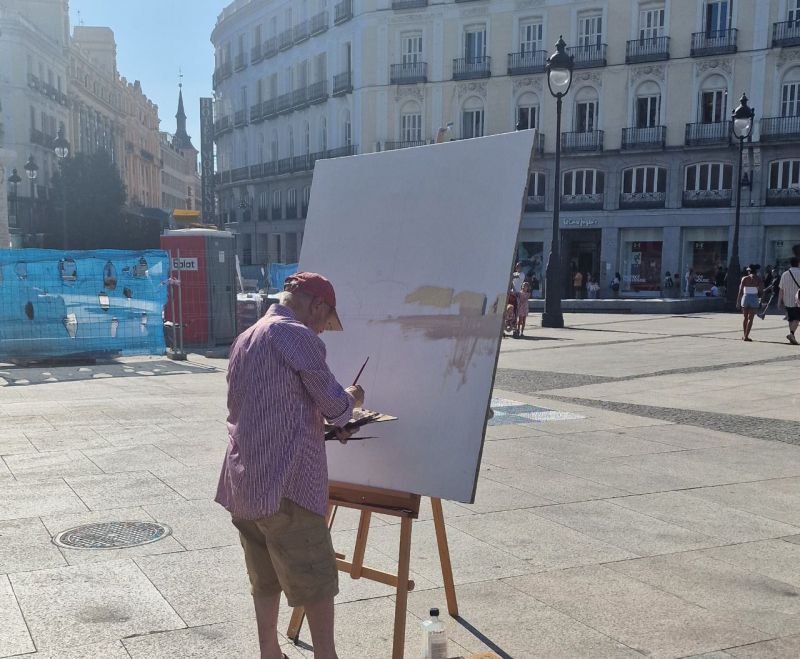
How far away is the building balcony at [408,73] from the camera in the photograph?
4291 centimetres

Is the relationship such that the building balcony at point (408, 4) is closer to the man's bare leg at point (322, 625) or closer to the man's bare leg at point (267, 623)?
the man's bare leg at point (267, 623)

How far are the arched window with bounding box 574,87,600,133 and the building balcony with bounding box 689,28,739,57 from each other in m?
4.60

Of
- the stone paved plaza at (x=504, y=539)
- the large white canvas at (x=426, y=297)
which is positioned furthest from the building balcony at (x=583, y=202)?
the large white canvas at (x=426, y=297)

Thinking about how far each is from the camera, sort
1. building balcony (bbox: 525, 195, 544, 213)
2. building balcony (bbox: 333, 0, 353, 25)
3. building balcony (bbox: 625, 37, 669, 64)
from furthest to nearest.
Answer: building balcony (bbox: 333, 0, 353, 25) < building balcony (bbox: 525, 195, 544, 213) < building balcony (bbox: 625, 37, 669, 64)

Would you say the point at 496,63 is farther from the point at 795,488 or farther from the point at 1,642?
the point at 1,642

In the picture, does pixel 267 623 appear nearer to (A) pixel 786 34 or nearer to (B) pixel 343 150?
(A) pixel 786 34

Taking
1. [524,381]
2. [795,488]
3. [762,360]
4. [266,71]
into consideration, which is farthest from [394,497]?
[266,71]

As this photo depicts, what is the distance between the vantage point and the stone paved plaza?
3.81 meters

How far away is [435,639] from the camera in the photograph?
11.0 feet

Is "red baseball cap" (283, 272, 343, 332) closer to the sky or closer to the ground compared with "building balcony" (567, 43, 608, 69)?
closer to the ground

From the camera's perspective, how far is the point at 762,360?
14.2 m

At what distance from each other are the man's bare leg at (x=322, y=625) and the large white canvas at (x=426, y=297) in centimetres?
65

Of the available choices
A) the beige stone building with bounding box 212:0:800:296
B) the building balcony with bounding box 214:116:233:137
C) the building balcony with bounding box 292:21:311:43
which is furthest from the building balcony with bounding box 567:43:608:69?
the building balcony with bounding box 214:116:233:137

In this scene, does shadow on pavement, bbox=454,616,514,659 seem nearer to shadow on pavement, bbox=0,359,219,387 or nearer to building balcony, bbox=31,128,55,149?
shadow on pavement, bbox=0,359,219,387
